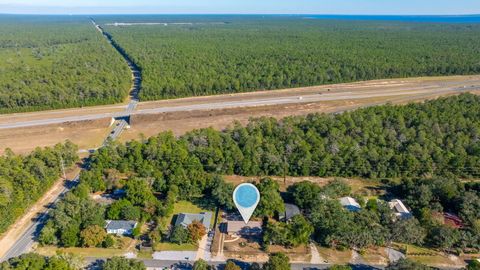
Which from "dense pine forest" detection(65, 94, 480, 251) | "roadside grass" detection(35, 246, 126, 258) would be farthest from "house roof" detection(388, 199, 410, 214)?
"roadside grass" detection(35, 246, 126, 258)

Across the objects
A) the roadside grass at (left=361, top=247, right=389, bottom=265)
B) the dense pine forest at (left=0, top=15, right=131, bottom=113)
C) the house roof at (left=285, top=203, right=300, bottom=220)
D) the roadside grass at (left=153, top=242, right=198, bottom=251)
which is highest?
the dense pine forest at (left=0, top=15, right=131, bottom=113)

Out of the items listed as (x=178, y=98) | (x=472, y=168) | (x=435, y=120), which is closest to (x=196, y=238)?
(x=472, y=168)

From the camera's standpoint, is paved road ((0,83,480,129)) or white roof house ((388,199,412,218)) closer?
white roof house ((388,199,412,218))

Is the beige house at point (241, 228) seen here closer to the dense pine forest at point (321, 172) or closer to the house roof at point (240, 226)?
the house roof at point (240, 226)

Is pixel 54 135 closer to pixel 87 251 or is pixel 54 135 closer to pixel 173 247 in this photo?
pixel 87 251

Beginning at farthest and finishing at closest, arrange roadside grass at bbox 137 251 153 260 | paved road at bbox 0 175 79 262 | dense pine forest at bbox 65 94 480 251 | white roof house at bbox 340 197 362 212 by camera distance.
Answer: white roof house at bbox 340 197 362 212, dense pine forest at bbox 65 94 480 251, paved road at bbox 0 175 79 262, roadside grass at bbox 137 251 153 260

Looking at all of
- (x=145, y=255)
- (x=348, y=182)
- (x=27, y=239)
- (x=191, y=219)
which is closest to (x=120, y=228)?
(x=145, y=255)

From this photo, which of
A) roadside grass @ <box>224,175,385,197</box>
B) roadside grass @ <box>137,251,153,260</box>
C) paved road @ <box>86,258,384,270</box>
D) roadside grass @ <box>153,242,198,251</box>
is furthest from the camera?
roadside grass @ <box>224,175,385,197</box>

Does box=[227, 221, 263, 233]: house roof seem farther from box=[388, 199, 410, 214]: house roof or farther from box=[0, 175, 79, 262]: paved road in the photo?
box=[0, 175, 79, 262]: paved road

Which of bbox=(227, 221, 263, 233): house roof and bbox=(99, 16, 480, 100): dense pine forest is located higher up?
bbox=(99, 16, 480, 100): dense pine forest

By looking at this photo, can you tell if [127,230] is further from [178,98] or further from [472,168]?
[178,98]
